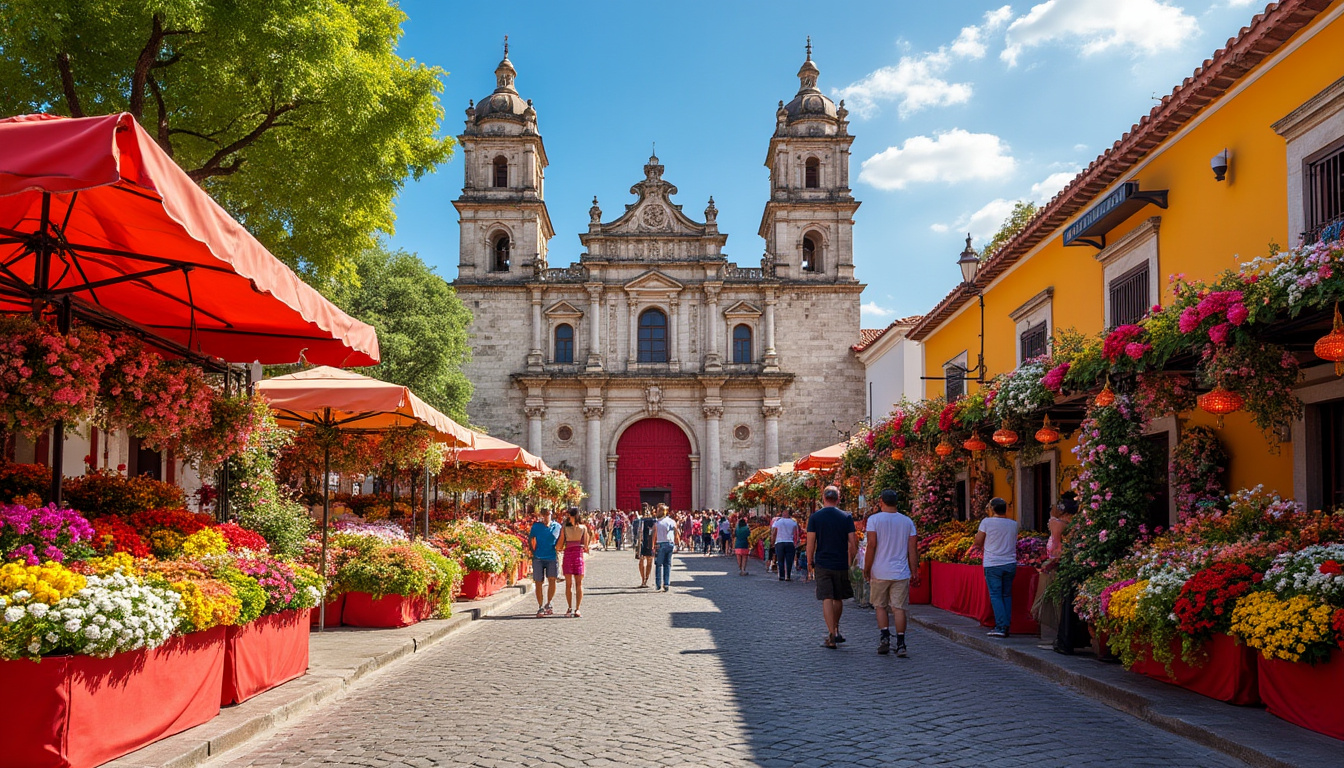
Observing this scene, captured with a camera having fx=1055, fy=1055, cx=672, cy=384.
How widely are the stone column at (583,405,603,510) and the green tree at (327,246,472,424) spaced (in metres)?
7.00

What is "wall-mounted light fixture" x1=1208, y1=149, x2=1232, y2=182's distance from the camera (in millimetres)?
10297

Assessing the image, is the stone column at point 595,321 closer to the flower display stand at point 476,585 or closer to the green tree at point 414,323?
the green tree at point 414,323

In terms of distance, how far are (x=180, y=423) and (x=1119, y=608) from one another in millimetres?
7242

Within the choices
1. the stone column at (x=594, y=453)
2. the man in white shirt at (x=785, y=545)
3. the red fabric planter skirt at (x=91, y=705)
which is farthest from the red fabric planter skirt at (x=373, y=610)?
the stone column at (x=594, y=453)

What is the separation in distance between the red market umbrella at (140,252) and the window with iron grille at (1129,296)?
29.6 ft

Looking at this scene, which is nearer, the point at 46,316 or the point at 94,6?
the point at 46,316

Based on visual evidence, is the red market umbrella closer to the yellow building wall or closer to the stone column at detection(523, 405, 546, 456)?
the yellow building wall

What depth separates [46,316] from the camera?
267 inches

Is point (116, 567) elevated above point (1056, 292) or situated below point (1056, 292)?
below

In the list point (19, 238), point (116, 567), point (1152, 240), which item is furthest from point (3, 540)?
point (1152, 240)

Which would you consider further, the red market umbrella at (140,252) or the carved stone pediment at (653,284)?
the carved stone pediment at (653,284)

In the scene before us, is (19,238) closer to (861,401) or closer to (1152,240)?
(1152,240)

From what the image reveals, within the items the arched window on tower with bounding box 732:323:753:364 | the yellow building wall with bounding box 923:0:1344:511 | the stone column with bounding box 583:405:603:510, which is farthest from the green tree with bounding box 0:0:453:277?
the arched window on tower with bounding box 732:323:753:364

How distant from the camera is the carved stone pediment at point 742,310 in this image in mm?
45312
